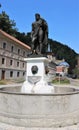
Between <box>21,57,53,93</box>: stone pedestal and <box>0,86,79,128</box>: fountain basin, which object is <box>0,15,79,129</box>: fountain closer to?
<box>0,86,79,128</box>: fountain basin

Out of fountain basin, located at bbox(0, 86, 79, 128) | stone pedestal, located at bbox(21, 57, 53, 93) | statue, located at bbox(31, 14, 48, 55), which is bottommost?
fountain basin, located at bbox(0, 86, 79, 128)

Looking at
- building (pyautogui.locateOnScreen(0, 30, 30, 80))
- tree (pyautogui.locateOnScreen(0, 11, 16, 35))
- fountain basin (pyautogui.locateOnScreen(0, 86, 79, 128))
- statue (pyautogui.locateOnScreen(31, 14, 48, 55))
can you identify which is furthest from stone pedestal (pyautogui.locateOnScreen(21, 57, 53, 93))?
tree (pyautogui.locateOnScreen(0, 11, 16, 35))

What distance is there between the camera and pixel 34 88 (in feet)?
28.1

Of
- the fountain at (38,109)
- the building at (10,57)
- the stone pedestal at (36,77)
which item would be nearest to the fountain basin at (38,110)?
the fountain at (38,109)

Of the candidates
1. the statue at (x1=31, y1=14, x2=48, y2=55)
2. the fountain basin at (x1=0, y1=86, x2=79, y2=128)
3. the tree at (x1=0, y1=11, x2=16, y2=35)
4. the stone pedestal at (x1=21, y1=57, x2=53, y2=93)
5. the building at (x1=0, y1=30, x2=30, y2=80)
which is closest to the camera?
the fountain basin at (x1=0, y1=86, x2=79, y2=128)

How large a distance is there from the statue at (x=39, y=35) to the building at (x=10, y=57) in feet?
94.8

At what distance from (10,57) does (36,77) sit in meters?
35.0

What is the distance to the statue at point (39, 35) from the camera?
30.9 feet

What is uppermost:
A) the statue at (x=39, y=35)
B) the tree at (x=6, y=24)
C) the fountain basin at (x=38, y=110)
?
the tree at (x=6, y=24)

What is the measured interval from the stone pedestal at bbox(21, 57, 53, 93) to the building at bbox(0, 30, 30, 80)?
29.8 meters

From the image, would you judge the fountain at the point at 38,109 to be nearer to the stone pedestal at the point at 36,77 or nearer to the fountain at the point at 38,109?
the fountain at the point at 38,109

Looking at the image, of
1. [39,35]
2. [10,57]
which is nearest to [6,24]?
[10,57]

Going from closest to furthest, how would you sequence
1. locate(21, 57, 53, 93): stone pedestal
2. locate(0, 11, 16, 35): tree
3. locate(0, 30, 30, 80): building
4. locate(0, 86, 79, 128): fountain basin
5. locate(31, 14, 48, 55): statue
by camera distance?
locate(0, 86, 79, 128): fountain basin → locate(21, 57, 53, 93): stone pedestal → locate(31, 14, 48, 55): statue → locate(0, 30, 30, 80): building → locate(0, 11, 16, 35): tree

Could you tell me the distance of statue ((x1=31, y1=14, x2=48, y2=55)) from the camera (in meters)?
9.41
